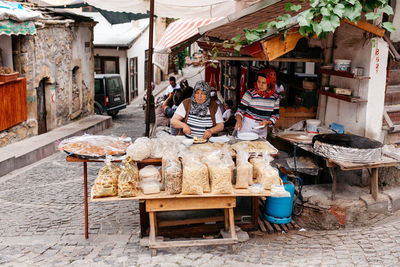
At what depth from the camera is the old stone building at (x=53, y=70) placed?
1035 centimetres

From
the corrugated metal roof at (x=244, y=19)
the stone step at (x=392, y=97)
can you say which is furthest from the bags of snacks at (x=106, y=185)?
the stone step at (x=392, y=97)

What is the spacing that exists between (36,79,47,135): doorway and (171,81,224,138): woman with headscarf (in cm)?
706

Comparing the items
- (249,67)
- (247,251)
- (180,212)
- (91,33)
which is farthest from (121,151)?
(91,33)

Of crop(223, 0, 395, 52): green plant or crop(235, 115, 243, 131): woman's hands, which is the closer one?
crop(223, 0, 395, 52): green plant

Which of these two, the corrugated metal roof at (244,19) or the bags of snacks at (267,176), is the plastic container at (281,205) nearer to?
the bags of snacks at (267,176)

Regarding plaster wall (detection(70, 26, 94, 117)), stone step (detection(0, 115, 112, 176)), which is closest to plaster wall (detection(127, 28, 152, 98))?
plaster wall (detection(70, 26, 94, 117))

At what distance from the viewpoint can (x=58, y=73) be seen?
12.5 m

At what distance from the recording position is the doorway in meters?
11.8

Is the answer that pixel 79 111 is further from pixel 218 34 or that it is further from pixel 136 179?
pixel 136 179

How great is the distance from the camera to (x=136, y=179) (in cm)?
464

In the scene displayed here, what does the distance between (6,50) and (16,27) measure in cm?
118

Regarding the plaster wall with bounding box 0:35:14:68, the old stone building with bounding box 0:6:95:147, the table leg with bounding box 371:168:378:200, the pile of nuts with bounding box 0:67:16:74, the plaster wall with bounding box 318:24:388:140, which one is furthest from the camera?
the old stone building with bounding box 0:6:95:147

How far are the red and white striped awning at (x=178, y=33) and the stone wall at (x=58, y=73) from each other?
3.69 m

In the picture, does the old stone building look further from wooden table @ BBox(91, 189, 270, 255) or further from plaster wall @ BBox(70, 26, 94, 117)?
wooden table @ BBox(91, 189, 270, 255)
